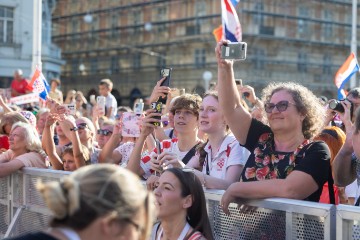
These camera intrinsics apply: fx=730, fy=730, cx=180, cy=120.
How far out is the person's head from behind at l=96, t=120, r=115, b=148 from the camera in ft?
29.3

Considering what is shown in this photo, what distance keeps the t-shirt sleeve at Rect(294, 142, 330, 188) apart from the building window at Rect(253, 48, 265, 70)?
41.4m

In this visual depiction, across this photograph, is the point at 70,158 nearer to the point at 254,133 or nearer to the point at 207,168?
the point at 207,168

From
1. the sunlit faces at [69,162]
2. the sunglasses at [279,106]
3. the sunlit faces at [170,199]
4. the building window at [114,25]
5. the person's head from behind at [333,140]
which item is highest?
the building window at [114,25]

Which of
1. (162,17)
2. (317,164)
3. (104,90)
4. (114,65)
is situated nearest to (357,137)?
(317,164)

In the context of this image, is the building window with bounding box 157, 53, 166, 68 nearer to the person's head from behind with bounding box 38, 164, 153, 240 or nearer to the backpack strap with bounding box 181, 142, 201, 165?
the backpack strap with bounding box 181, 142, 201, 165

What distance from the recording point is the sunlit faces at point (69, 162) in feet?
24.4

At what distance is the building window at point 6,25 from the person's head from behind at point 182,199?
33.5m

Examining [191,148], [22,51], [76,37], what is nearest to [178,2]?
[76,37]

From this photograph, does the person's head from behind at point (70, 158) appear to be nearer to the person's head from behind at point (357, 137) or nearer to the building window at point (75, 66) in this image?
the person's head from behind at point (357, 137)

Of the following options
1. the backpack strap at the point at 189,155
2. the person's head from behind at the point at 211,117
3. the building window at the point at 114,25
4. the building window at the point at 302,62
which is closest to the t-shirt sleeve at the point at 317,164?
the person's head from behind at the point at 211,117

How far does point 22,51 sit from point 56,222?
34806 mm

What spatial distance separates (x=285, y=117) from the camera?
478 centimetres

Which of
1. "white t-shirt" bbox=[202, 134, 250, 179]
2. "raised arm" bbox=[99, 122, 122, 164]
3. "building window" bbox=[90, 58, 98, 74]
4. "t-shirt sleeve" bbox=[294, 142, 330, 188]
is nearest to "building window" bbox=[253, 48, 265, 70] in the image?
"building window" bbox=[90, 58, 98, 74]

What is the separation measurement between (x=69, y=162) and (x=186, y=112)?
72.7 inches
